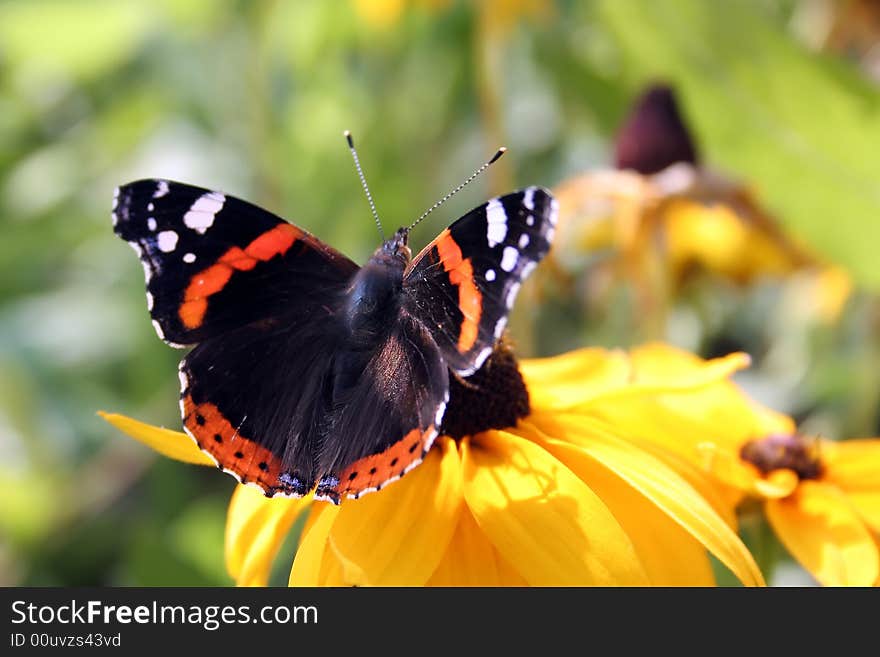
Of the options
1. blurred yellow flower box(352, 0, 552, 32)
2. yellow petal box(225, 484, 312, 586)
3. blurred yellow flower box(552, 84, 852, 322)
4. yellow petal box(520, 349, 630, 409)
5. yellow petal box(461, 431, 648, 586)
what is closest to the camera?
yellow petal box(461, 431, 648, 586)

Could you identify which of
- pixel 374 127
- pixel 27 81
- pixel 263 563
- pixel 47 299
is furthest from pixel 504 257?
pixel 27 81

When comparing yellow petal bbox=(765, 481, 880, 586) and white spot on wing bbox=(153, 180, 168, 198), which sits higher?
white spot on wing bbox=(153, 180, 168, 198)

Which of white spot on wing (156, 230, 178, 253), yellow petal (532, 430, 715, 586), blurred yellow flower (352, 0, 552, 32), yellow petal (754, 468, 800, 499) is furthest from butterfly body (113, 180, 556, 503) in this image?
blurred yellow flower (352, 0, 552, 32)

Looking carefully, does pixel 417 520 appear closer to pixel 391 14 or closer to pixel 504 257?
pixel 504 257

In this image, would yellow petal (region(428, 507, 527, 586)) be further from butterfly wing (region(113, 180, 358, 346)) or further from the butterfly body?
butterfly wing (region(113, 180, 358, 346))

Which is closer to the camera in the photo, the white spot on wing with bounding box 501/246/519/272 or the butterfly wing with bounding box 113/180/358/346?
the white spot on wing with bounding box 501/246/519/272

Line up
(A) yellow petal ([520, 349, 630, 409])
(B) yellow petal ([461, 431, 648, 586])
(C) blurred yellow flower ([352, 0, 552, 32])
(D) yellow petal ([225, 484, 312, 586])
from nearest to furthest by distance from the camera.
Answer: (B) yellow petal ([461, 431, 648, 586]) → (D) yellow petal ([225, 484, 312, 586]) → (A) yellow petal ([520, 349, 630, 409]) → (C) blurred yellow flower ([352, 0, 552, 32])

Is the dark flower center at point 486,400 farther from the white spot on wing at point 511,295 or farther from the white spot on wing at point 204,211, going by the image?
the white spot on wing at point 204,211
